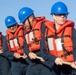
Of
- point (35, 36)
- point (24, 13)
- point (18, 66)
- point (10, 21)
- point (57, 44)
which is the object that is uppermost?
point (24, 13)

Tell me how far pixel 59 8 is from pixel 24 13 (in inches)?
90.1

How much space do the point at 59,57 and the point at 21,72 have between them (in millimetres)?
3955

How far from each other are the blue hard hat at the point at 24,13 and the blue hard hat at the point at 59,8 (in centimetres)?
161

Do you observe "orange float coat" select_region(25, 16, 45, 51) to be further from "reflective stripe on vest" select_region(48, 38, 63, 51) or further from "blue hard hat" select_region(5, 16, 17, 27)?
"blue hard hat" select_region(5, 16, 17, 27)

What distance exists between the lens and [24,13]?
12180mm

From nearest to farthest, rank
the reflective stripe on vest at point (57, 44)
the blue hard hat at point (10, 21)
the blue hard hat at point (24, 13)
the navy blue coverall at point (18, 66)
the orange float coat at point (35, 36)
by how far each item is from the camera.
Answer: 1. the reflective stripe on vest at point (57, 44)
2. the orange float coat at point (35, 36)
3. the blue hard hat at point (24, 13)
4. the navy blue coverall at point (18, 66)
5. the blue hard hat at point (10, 21)

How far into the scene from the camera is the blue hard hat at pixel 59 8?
32.5 ft

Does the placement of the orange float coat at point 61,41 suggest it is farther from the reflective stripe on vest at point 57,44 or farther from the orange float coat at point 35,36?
the orange float coat at point 35,36

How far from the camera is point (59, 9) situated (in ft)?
32.8

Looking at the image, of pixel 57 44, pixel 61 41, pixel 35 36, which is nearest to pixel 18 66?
pixel 35 36

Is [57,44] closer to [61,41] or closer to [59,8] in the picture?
[61,41]

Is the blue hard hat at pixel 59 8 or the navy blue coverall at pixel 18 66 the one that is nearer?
the blue hard hat at pixel 59 8

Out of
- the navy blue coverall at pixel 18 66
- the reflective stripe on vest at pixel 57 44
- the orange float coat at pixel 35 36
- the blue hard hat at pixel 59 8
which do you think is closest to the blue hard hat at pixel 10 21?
the navy blue coverall at pixel 18 66

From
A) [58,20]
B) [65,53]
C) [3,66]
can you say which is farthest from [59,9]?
[3,66]
